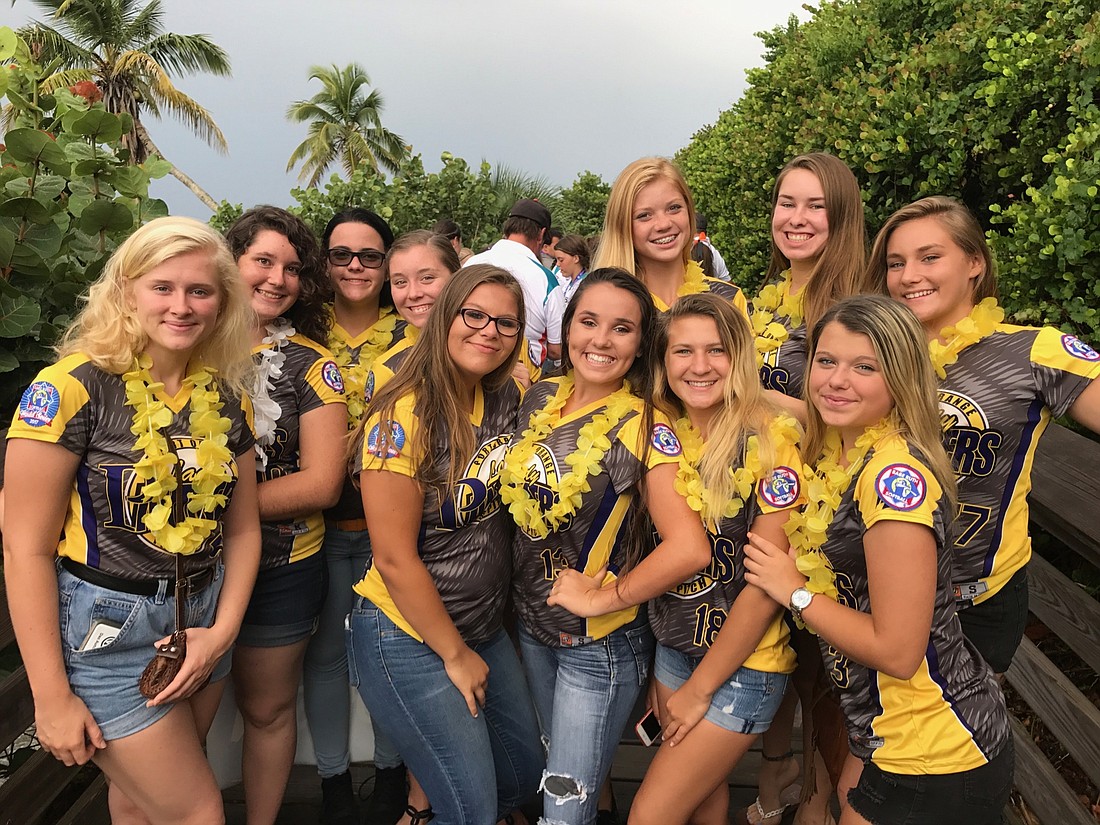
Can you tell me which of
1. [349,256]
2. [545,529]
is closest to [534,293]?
[349,256]

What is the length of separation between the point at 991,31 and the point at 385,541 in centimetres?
430

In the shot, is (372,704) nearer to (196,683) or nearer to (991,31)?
(196,683)

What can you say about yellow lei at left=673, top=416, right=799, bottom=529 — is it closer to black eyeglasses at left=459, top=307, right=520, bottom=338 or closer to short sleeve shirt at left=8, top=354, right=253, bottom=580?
black eyeglasses at left=459, top=307, right=520, bottom=338

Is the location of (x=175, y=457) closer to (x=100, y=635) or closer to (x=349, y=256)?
(x=100, y=635)

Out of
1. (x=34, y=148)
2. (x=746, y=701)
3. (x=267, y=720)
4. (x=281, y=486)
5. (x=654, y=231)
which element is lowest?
(x=267, y=720)

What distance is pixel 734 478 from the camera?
2.17 metres

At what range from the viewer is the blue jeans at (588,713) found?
2299 millimetres

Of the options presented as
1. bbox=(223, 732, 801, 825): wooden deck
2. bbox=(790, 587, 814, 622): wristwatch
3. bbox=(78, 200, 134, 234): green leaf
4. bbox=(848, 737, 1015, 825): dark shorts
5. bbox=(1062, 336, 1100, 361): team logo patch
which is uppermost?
bbox=(78, 200, 134, 234): green leaf

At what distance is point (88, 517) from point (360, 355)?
132cm

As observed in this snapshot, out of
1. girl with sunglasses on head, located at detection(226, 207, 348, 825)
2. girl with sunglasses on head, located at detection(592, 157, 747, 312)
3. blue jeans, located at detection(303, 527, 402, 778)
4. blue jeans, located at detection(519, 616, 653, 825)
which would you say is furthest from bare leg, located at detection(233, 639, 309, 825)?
girl with sunglasses on head, located at detection(592, 157, 747, 312)

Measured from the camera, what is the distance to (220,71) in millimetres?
30844

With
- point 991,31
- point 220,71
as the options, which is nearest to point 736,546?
point 991,31

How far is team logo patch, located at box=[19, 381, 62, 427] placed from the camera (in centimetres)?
183

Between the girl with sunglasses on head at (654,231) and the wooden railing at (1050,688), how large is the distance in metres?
1.27
